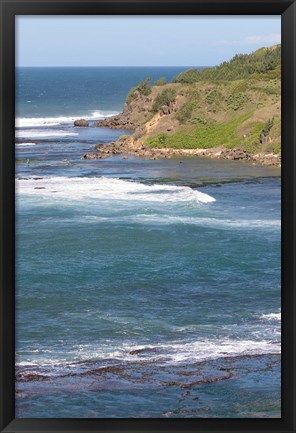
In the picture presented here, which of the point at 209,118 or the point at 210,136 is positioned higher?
the point at 209,118

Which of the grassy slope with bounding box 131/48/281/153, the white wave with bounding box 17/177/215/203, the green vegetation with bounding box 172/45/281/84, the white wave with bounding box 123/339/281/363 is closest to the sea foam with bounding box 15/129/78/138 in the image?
the white wave with bounding box 17/177/215/203

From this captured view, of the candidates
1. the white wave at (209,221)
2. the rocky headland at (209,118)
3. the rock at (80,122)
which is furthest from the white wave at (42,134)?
the white wave at (209,221)

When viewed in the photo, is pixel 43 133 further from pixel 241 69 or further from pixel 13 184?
pixel 13 184

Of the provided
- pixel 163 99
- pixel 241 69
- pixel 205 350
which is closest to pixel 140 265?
pixel 163 99

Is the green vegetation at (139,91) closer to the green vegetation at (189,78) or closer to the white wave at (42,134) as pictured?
the green vegetation at (189,78)

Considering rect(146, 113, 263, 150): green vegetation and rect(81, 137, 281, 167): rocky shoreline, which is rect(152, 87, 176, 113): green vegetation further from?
rect(81, 137, 281, 167): rocky shoreline

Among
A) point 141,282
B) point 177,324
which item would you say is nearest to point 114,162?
point 141,282
